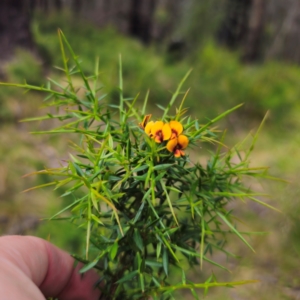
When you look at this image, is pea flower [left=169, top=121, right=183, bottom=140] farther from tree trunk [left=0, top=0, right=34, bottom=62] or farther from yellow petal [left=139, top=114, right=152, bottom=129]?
tree trunk [left=0, top=0, right=34, bottom=62]

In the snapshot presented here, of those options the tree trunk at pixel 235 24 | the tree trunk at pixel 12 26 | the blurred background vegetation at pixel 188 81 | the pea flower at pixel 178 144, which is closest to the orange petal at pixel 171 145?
the pea flower at pixel 178 144

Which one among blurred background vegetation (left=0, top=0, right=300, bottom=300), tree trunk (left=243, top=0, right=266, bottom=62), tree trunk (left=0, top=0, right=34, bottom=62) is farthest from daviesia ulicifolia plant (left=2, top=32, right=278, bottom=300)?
tree trunk (left=243, top=0, right=266, bottom=62)

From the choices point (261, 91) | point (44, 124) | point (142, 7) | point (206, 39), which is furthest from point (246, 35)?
point (44, 124)

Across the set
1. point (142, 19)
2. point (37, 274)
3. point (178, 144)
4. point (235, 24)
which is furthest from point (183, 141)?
point (142, 19)

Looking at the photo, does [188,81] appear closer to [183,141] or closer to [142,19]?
[142,19]

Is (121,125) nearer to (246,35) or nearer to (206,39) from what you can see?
(206,39)

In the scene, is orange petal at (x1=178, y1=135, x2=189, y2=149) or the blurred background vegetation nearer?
orange petal at (x1=178, y1=135, x2=189, y2=149)

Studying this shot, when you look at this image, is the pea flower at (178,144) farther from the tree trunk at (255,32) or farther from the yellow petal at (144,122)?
the tree trunk at (255,32)
